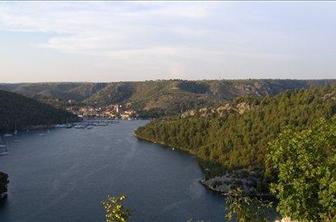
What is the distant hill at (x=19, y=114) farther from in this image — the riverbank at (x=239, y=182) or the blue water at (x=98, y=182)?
the riverbank at (x=239, y=182)

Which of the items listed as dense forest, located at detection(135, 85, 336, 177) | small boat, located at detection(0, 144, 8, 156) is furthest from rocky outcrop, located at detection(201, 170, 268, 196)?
small boat, located at detection(0, 144, 8, 156)

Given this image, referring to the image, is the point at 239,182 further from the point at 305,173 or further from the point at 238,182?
the point at 305,173

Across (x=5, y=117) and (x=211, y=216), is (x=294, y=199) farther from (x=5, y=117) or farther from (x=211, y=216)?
(x=5, y=117)

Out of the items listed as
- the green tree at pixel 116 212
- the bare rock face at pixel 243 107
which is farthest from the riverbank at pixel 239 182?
the green tree at pixel 116 212

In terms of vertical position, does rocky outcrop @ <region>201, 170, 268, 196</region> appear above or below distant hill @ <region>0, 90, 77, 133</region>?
below

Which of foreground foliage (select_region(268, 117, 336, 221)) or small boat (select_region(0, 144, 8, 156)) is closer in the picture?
foreground foliage (select_region(268, 117, 336, 221))

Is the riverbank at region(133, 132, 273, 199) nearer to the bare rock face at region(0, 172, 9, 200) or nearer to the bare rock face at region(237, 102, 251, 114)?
the bare rock face at region(0, 172, 9, 200)
